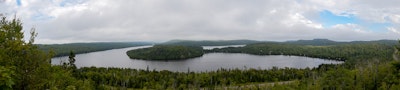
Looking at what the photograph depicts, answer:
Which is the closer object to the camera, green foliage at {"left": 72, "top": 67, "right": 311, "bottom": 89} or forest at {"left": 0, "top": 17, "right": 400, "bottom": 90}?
forest at {"left": 0, "top": 17, "right": 400, "bottom": 90}

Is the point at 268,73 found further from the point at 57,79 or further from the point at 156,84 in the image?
the point at 57,79

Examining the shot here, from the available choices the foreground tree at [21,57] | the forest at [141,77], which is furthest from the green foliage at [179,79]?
the foreground tree at [21,57]

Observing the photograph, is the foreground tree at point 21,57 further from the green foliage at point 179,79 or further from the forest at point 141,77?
the green foliage at point 179,79

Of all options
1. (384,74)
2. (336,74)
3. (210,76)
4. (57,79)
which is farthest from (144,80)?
(57,79)

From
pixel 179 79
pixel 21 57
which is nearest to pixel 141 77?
pixel 179 79

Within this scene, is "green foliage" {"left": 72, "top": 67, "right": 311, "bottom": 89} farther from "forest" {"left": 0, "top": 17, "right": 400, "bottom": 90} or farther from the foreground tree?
the foreground tree

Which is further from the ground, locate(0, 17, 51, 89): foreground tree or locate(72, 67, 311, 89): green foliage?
locate(0, 17, 51, 89): foreground tree

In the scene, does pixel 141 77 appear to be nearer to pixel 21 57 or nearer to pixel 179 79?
pixel 179 79

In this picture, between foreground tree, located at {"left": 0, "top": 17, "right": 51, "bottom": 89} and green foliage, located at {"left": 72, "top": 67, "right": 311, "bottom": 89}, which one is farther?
green foliage, located at {"left": 72, "top": 67, "right": 311, "bottom": 89}

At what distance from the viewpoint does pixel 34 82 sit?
506 inches

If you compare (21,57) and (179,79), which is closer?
(21,57)

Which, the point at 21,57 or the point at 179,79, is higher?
the point at 21,57

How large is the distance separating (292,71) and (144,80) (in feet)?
194

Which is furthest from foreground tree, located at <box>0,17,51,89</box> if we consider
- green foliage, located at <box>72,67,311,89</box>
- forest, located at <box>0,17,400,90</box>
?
green foliage, located at <box>72,67,311,89</box>
